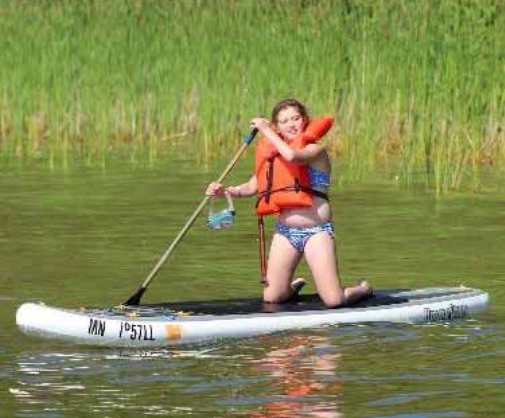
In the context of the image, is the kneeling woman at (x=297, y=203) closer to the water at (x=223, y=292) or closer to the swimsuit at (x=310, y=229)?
the swimsuit at (x=310, y=229)

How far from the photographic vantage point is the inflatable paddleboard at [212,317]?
10250 millimetres

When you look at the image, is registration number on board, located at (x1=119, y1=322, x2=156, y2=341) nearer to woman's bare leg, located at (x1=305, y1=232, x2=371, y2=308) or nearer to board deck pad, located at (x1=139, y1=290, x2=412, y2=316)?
board deck pad, located at (x1=139, y1=290, x2=412, y2=316)

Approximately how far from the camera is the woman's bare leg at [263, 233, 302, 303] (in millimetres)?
11195

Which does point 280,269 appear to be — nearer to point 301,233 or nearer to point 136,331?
point 301,233

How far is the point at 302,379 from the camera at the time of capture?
908 centimetres

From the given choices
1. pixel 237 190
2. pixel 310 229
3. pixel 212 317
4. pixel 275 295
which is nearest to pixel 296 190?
pixel 310 229

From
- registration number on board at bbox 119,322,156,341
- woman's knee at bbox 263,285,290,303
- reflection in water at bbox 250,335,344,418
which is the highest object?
woman's knee at bbox 263,285,290,303

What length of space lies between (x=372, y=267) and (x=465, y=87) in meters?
4.82

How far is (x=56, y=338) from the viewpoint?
33.8 ft

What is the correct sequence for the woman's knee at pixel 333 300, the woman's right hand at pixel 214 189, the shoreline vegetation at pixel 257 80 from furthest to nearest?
1. the shoreline vegetation at pixel 257 80
2. the woman's knee at pixel 333 300
3. the woman's right hand at pixel 214 189

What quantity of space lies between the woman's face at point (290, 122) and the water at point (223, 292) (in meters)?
1.23

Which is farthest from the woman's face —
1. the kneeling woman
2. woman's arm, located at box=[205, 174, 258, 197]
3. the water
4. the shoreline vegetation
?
the shoreline vegetation

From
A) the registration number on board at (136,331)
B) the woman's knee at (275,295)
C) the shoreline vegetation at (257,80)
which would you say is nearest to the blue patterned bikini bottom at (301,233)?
the woman's knee at (275,295)

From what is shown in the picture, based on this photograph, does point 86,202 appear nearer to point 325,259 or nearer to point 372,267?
point 372,267
